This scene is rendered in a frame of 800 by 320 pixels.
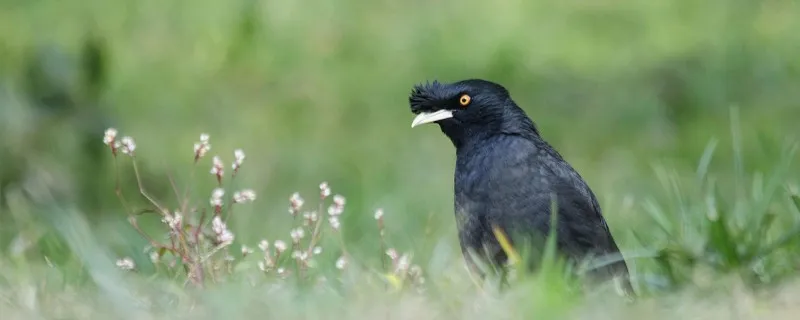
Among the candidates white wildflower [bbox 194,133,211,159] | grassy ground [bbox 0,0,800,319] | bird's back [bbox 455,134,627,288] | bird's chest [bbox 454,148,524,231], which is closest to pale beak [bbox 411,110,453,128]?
bird's back [bbox 455,134,627,288]

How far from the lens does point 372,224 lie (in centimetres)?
562

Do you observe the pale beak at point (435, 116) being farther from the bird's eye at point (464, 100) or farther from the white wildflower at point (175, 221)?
the white wildflower at point (175, 221)

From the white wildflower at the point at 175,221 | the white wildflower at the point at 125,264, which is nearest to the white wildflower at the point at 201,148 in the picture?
the white wildflower at the point at 175,221

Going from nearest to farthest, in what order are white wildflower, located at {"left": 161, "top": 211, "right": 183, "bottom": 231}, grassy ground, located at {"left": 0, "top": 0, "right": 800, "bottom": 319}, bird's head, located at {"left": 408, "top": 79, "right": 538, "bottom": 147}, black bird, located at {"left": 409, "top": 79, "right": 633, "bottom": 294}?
white wildflower, located at {"left": 161, "top": 211, "right": 183, "bottom": 231} → black bird, located at {"left": 409, "top": 79, "right": 633, "bottom": 294} → bird's head, located at {"left": 408, "top": 79, "right": 538, "bottom": 147} → grassy ground, located at {"left": 0, "top": 0, "right": 800, "bottom": 319}

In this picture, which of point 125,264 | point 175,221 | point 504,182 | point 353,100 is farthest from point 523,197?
point 353,100

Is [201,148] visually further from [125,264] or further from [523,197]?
[523,197]

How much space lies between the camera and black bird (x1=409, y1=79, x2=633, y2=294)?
13.5 feet

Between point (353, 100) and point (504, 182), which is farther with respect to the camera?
point (353, 100)

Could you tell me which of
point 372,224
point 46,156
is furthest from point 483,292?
point 46,156

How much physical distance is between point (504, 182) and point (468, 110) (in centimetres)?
44

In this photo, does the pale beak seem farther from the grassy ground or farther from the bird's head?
the grassy ground

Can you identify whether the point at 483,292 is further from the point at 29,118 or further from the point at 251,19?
the point at 251,19

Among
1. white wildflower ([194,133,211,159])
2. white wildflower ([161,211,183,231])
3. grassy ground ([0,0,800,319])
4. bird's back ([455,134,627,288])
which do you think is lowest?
bird's back ([455,134,627,288])

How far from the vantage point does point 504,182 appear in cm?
420
